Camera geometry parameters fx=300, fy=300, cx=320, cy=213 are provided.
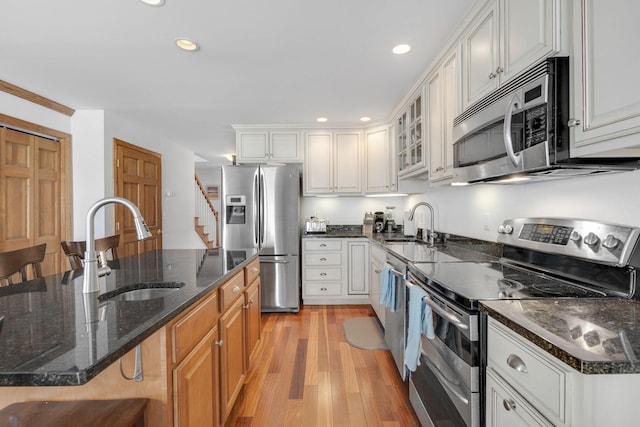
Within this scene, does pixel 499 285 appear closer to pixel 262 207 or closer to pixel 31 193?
pixel 262 207

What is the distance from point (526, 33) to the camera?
4.18ft

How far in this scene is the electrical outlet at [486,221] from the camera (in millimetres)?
2121

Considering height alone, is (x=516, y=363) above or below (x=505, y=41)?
below

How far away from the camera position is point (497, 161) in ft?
4.68

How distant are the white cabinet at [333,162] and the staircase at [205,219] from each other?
3.21 metres

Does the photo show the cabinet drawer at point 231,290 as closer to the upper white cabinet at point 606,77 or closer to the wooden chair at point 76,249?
the wooden chair at point 76,249

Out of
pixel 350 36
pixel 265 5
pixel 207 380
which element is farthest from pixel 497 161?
pixel 207 380

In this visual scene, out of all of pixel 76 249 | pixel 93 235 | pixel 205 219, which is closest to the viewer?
pixel 93 235

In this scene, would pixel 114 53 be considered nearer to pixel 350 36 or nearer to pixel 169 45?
pixel 169 45

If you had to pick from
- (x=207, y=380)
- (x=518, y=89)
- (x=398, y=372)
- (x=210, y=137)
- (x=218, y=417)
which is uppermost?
(x=210, y=137)

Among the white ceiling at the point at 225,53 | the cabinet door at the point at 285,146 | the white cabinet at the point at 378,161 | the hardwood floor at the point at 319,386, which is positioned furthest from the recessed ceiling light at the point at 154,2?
the white cabinet at the point at 378,161

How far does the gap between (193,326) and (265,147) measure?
3.12 m

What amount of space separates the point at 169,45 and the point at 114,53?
0.48 meters

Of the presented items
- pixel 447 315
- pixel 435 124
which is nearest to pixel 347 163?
pixel 435 124
